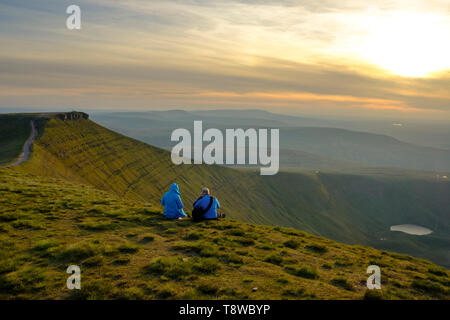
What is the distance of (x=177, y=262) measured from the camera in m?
13.4

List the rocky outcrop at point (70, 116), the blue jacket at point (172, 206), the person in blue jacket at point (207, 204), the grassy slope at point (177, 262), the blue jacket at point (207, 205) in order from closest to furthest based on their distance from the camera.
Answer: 1. the grassy slope at point (177, 262)
2. the person in blue jacket at point (207, 204)
3. the blue jacket at point (207, 205)
4. the blue jacket at point (172, 206)
5. the rocky outcrop at point (70, 116)

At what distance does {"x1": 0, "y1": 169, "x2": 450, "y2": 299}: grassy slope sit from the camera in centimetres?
1095

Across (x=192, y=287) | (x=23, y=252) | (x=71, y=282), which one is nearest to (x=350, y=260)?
(x=192, y=287)

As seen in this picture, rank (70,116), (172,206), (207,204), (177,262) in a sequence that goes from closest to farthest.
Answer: (177,262) → (207,204) → (172,206) → (70,116)

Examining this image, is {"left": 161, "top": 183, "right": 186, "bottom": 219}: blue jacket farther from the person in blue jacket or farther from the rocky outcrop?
the rocky outcrop

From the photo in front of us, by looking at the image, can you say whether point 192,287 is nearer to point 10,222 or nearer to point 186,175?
point 10,222

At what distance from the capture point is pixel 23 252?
14.1m

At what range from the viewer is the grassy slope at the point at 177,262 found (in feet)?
35.9

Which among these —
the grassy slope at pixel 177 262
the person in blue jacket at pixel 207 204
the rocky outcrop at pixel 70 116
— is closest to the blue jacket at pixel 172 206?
the grassy slope at pixel 177 262

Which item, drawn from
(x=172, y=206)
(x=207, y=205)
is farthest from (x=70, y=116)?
(x=207, y=205)

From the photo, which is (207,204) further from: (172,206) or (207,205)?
(172,206)

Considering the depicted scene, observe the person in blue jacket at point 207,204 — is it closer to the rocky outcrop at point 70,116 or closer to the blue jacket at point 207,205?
the blue jacket at point 207,205

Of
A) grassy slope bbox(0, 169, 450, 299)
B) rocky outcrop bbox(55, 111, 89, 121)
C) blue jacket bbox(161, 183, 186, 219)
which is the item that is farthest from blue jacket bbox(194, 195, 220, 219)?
rocky outcrop bbox(55, 111, 89, 121)

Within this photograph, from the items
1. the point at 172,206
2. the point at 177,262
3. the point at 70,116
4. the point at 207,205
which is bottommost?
the point at 177,262
